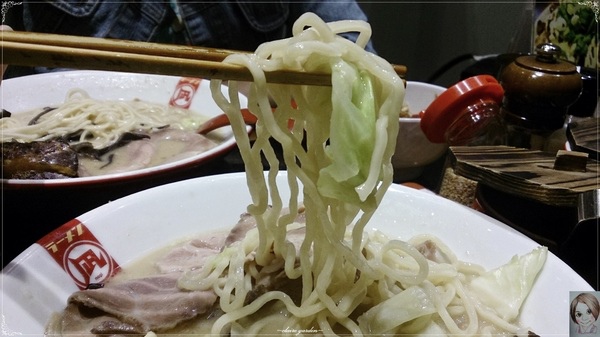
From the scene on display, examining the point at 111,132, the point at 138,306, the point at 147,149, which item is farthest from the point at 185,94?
the point at 138,306

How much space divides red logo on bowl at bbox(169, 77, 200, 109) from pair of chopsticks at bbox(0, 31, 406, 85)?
154cm

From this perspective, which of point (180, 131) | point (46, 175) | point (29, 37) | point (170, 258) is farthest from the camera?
point (180, 131)

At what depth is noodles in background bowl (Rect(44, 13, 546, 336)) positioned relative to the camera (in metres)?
0.89

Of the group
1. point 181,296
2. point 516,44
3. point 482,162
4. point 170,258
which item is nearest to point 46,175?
point 170,258

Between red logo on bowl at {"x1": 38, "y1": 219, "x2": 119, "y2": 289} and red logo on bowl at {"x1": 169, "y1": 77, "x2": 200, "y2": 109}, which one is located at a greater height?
red logo on bowl at {"x1": 38, "y1": 219, "x2": 119, "y2": 289}

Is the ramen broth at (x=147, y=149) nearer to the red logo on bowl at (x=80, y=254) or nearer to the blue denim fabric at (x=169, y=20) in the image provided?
the red logo on bowl at (x=80, y=254)

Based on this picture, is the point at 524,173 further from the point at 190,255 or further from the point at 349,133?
the point at 190,255

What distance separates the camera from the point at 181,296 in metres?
1.14

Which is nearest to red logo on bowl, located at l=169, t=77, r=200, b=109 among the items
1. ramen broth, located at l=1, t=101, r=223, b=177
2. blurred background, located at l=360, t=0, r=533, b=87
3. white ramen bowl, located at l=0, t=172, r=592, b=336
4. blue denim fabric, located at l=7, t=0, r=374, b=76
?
ramen broth, located at l=1, t=101, r=223, b=177

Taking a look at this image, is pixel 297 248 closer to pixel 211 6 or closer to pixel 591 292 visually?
pixel 591 292

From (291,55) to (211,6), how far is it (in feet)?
6.51

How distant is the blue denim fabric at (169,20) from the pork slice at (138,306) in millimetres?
1722

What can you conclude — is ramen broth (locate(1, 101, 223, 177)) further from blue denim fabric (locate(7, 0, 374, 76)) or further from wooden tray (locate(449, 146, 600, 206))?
wooden tray (locate(449, 146, 600, 206))

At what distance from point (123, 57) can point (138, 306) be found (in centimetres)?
57
